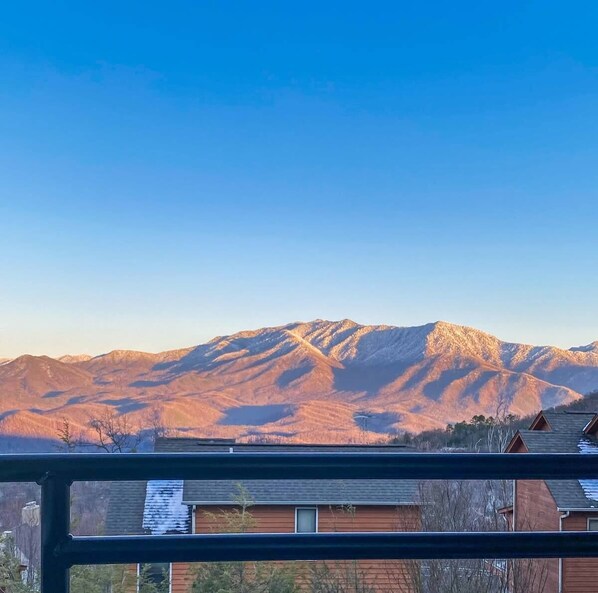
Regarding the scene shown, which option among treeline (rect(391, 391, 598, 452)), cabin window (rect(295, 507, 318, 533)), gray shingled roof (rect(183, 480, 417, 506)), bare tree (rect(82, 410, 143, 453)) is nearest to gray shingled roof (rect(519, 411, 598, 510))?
treeline (rect(391, 391, 598, 452))

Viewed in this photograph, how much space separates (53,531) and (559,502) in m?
3.43

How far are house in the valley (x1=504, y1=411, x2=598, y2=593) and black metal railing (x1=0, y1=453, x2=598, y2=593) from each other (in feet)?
0.49

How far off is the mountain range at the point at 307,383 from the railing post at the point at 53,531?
726 centimetres

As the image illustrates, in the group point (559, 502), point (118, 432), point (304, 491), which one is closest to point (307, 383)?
point (118, 432)

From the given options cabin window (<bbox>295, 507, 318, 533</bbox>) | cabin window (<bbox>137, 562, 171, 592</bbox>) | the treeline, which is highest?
cabin window (<bbox>137, 562, 171, 592</bbox>)

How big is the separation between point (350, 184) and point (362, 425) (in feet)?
39.1

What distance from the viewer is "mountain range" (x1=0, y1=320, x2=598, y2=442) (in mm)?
16234

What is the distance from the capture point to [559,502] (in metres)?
3.77

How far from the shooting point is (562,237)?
29219 millimetres

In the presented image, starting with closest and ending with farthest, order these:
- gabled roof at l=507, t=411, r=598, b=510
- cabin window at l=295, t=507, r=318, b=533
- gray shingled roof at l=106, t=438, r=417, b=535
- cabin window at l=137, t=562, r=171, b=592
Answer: cabin window at l=137, t=562, r=171, b=592
gray shingled roof at l=106, t=438, r=417, b=535
cabin window at l=295, t=507, r=318, b=533
gabled roof at l=507, t=411, r=598, b=510

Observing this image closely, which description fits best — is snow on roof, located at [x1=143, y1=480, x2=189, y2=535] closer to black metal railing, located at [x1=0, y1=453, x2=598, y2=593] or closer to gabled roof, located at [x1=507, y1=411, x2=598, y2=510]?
black metal railing, located at [x1=0, y1=453, x2=598, y2=593]

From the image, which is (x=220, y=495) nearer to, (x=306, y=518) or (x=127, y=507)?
(x=127, y=507)

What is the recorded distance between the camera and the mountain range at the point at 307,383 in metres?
16.2

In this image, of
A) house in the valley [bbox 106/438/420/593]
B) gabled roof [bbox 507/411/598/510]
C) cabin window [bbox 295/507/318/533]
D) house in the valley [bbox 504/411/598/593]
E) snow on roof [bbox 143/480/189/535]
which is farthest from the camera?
gabled roof [bbox 507/411/598/510]
